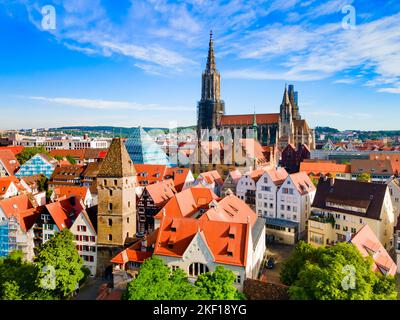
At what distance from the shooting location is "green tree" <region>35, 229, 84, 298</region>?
108 feet

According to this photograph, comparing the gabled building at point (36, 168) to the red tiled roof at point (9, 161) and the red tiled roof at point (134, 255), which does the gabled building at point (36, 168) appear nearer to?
the red tiled roof at point (9, 161)

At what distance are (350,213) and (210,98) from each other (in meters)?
117

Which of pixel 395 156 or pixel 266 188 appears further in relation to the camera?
pixel 395 156

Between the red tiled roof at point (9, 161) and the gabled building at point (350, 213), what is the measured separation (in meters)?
80.5

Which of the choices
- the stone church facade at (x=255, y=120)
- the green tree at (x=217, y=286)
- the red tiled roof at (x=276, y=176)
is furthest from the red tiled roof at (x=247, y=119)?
the green tree at (x=217, y=286)

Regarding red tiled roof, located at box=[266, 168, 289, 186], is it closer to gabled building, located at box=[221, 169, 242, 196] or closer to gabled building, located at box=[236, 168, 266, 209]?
→ gabled building, located at box=[236, 168, 266, 209]

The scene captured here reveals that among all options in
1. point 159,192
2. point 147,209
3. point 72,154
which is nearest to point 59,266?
point 147,209

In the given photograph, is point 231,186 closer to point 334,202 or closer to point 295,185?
point 295,185

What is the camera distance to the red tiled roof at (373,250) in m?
33.7

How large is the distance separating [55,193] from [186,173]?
26.2m

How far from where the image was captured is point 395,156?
92125 millimetres

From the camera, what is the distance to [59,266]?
34469 mm

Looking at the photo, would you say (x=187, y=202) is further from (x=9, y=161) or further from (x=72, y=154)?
(x=72, y=154)
